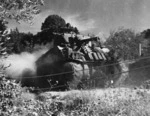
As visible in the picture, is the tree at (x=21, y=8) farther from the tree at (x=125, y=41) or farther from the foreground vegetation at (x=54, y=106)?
the tree at (x=125, y=41)

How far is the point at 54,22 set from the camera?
2972cm

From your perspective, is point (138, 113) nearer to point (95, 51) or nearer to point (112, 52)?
point (95, 51)

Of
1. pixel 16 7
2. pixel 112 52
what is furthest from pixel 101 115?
pixel 112 52

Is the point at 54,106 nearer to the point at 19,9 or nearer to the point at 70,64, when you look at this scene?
the point at 19,9

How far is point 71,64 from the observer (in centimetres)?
1454

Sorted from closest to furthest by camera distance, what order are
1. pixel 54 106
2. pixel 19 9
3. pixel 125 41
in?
pixel 19 9, pixel 54 106, pixel 125 41

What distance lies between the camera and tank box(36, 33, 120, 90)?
1445 cm

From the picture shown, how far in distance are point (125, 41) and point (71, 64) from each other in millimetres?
31510

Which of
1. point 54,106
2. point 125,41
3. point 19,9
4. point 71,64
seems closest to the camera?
point 19,9

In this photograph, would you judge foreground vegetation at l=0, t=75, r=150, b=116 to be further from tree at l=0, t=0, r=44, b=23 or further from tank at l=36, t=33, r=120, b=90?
tank at l=36, t=33, r=120, b=90

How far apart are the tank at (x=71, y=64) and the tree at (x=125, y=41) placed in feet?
73.8

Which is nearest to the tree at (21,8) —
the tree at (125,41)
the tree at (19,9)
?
the tree at (19,9)

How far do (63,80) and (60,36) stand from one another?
2.86m

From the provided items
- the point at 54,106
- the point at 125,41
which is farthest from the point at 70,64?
the point at 125,41
